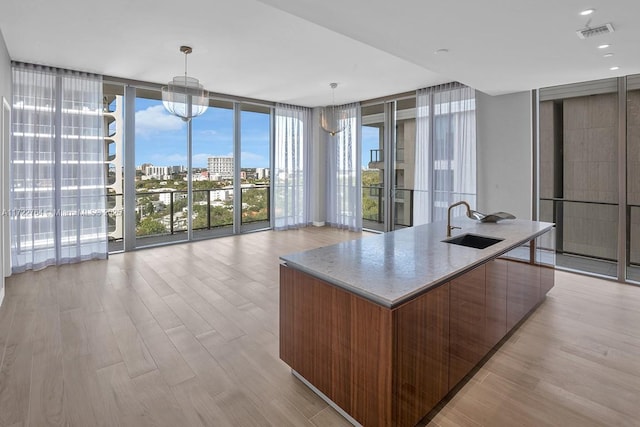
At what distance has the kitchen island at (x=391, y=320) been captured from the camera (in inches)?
64.5

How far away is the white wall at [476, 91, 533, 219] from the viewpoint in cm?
491

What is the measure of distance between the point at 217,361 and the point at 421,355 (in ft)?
4.93

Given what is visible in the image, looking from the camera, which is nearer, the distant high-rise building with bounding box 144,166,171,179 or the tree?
the distant high-rise building with bounding box 144,166,171,179

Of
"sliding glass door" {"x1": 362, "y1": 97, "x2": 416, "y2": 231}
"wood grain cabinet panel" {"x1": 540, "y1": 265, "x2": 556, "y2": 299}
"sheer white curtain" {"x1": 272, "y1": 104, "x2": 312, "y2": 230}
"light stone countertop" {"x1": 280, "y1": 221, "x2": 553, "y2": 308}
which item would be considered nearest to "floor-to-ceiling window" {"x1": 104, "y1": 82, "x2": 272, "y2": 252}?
"sheer white curtain" {"x1": 272, "y1": 104, "x2": 312, "y2": 230}

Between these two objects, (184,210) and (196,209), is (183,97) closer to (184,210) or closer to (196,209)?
(184,210)

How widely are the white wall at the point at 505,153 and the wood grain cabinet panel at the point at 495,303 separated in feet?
9.47

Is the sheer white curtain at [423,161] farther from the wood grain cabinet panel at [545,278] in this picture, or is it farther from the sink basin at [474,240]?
the sink basin at [474,240]

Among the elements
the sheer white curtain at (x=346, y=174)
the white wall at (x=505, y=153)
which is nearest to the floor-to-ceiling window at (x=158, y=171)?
the sheer white curtain at (x=346, y=174)

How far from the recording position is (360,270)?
6.46 feet

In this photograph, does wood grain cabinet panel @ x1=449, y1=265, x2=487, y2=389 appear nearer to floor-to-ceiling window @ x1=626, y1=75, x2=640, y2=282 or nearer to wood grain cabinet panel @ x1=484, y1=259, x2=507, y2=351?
wood grain cabinet panel @ x1=484, y1=259, x2=507, y2=351

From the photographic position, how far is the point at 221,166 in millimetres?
7164

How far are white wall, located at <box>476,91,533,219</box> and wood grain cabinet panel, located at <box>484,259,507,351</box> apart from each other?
2.89 m

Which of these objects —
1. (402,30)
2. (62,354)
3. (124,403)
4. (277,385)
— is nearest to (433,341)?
(277,385)

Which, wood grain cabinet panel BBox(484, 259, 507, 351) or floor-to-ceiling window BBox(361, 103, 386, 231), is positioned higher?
floor-to-ceiling window BBox(361, 103, 386, 231)
